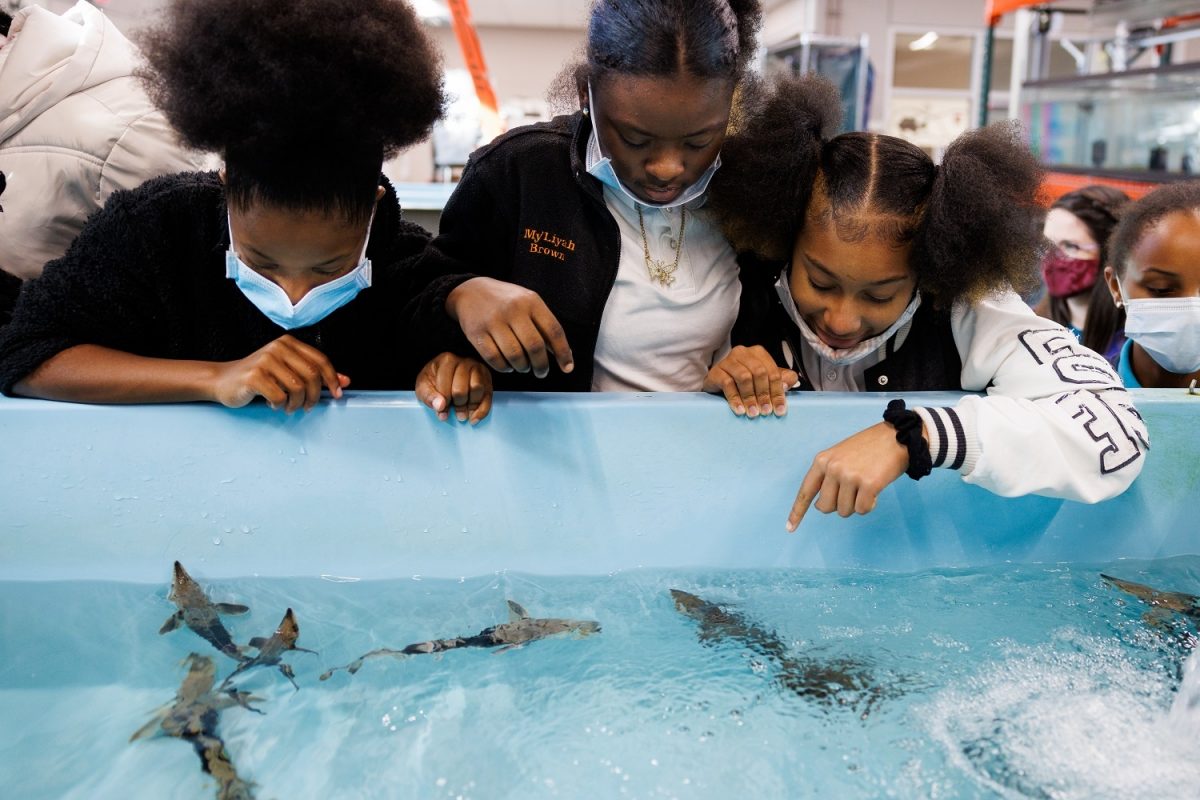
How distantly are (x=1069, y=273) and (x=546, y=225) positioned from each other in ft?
5.02

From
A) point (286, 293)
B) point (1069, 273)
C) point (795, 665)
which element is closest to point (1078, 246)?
point (1069, 273)

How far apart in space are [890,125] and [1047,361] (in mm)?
8778

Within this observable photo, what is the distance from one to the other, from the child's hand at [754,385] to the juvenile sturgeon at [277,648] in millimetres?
560

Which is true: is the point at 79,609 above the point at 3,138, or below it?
below

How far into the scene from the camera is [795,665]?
95 centimetres

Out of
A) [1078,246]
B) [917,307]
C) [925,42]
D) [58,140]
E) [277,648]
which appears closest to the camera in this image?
[277,648]

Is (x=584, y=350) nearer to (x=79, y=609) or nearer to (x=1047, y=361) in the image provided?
(x=1047, y=361)

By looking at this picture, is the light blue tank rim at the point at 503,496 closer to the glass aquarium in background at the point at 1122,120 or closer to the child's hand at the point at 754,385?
the child's hand at the point at 754,385

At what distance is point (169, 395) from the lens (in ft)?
3.54

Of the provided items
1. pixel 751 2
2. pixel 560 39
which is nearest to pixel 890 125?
pixel 560 39

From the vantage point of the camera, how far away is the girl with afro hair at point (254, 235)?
916 millimetres

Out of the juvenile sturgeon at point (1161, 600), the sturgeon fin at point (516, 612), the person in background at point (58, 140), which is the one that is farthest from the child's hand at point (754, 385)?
the person in background at point (58, 140)

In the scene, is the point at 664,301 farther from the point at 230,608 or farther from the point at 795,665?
the point at 230,608

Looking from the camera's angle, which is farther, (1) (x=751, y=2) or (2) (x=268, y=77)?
(1) (x=751, y=2)
